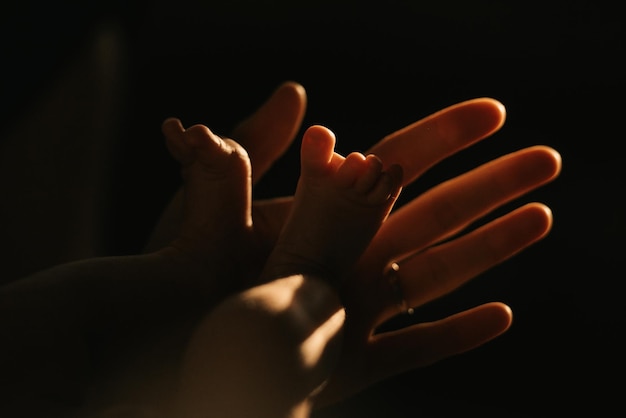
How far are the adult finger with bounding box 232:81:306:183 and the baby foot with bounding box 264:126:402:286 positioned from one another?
0.18 meters

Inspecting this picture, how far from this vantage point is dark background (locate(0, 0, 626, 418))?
818mm

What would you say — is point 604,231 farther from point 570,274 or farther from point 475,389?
point 475,389

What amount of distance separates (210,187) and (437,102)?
38 cm

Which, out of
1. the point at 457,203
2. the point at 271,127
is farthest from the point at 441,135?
the point at 271,127

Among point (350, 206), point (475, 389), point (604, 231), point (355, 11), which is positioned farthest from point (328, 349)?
point (355, 11)

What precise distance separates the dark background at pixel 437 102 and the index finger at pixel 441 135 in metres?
0.18

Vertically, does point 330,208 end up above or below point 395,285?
above

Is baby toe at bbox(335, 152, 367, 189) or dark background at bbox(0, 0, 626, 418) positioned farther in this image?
dark background at bbox(0, 0, 626, 418)

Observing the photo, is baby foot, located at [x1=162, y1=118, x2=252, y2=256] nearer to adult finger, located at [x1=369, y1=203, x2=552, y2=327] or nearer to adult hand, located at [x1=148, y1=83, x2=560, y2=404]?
adult hand, located at [x1=148, y1=83, x2=560, y2=404]

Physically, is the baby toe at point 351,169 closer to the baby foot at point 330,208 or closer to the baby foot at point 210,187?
the baby foot at point 330,208

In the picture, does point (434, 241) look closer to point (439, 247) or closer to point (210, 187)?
point (439, 247)

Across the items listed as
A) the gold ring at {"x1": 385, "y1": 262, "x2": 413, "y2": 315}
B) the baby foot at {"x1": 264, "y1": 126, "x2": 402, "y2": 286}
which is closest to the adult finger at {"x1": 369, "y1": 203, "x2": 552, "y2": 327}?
the gold ring at {"x1": 385, "y1": 262, "x2": 413, "y2": 315}

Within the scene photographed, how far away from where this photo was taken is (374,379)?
2.33ft

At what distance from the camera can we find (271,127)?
2.56ft
